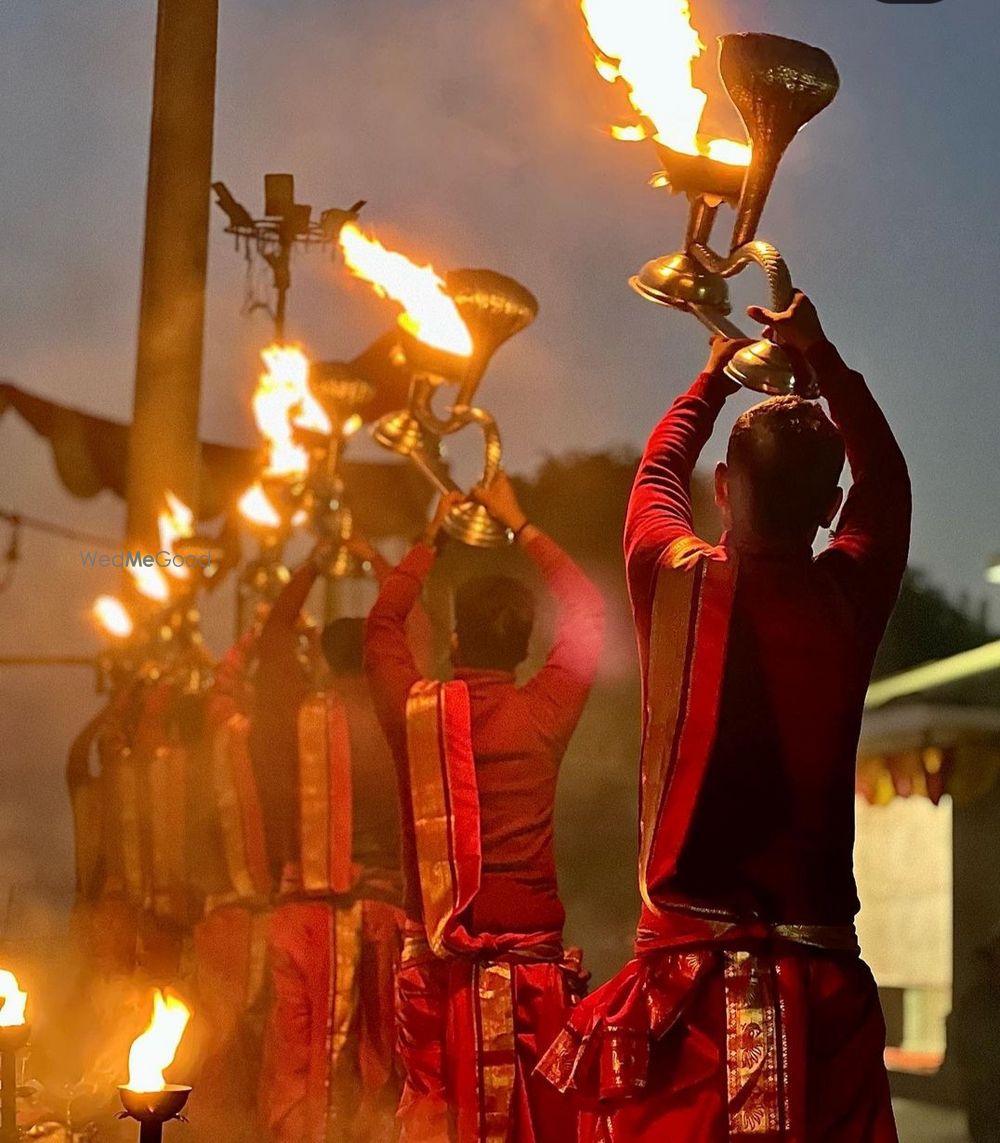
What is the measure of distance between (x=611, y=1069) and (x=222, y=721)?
3.78m

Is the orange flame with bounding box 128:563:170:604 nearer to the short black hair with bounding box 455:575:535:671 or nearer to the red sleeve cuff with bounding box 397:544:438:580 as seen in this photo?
the red sleeve cuff with bounding box 397:544:438:580

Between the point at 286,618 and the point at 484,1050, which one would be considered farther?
the point at 286,618

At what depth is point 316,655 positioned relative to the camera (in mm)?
6297

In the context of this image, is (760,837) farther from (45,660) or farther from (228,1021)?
(45,660)

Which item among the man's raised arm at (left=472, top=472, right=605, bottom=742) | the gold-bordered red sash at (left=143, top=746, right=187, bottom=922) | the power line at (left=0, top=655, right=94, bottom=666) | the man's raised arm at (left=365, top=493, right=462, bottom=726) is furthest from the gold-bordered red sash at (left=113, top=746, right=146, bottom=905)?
the man's raised arm at (left=472, top=472, right=605, bottom=742)

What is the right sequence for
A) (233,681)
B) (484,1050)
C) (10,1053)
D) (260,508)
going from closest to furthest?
(10,1053) < (484,1050) < (260,508) < (233,681)

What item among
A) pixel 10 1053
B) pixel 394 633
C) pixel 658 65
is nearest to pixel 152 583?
pixel 394 633

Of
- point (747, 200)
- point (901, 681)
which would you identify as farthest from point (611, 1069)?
point (901, 681)

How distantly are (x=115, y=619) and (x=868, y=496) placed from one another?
704 centimetres

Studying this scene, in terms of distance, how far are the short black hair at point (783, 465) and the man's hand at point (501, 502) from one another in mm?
1397

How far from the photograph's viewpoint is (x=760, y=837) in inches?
96.8

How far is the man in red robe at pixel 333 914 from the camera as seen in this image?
4996 millimetres

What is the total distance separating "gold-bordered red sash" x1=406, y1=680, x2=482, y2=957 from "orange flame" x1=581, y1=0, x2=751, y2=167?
142 centimetres

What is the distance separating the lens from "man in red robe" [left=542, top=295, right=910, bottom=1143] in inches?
96.4
